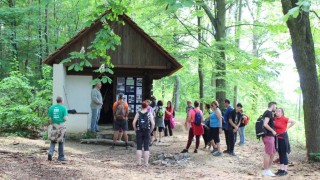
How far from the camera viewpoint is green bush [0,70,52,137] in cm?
1560

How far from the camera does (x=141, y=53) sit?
1556cm

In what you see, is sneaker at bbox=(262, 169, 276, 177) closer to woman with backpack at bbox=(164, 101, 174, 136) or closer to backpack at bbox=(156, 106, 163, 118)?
backpack at bbox=(156, 106, 163, 118)

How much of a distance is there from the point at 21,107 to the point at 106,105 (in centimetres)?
464

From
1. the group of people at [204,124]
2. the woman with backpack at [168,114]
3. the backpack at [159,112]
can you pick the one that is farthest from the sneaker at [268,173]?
the woman with backpack at [168,114]

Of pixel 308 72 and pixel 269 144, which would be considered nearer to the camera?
pixel 269 144

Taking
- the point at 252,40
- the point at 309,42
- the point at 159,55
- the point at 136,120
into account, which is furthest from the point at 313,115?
the point at 252,40

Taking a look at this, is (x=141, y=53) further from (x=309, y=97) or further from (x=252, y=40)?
(x=252, y=40)

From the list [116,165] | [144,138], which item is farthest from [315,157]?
[116,165]

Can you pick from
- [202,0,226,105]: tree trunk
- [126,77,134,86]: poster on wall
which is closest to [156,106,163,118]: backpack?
[126,77,134,86]: poster on wall

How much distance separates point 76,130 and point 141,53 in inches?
171

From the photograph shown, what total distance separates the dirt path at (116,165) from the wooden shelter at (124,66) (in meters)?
3.11

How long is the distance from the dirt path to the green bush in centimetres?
237

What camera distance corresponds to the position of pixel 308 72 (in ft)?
35.9

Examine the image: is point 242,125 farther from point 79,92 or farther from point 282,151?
point 79,92
